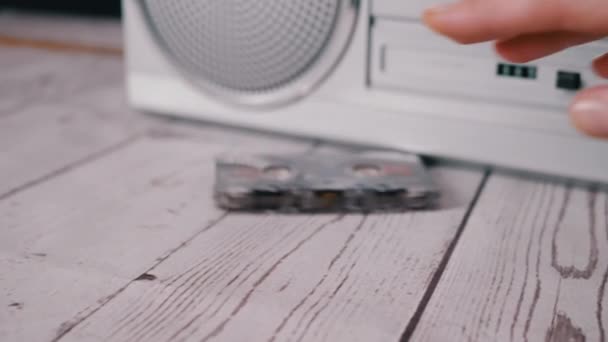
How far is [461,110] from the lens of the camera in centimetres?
67

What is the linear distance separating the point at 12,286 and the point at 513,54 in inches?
Answer: 12.6

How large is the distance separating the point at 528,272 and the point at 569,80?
188 mm

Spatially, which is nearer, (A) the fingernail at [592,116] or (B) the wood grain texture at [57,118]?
(A) the fingernail at [592,116]

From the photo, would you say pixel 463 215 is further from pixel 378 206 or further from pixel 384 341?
pixel 384 341

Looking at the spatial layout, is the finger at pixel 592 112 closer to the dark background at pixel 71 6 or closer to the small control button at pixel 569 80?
the small control button at pixel 569 80

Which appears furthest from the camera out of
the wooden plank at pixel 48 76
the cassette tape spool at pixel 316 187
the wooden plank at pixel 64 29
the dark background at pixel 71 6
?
the dark background at pixel 71 6

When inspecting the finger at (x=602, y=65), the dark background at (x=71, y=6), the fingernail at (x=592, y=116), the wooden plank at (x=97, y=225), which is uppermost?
the finger at (x=602, y=65)

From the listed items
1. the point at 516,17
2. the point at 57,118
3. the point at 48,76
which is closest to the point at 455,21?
the point at 516,17

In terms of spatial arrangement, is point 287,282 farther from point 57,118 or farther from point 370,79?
point 57,118

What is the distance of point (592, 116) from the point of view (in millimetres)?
382

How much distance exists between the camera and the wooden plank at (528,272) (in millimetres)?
435

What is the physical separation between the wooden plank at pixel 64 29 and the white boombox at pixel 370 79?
462 mm

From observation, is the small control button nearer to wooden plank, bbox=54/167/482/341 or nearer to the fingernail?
wooden plank, bbox=54/167/482/341

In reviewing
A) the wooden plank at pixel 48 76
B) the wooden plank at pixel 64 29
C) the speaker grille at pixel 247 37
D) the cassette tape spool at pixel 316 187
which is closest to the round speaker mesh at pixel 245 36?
the speaker grille at pixel 247 37
